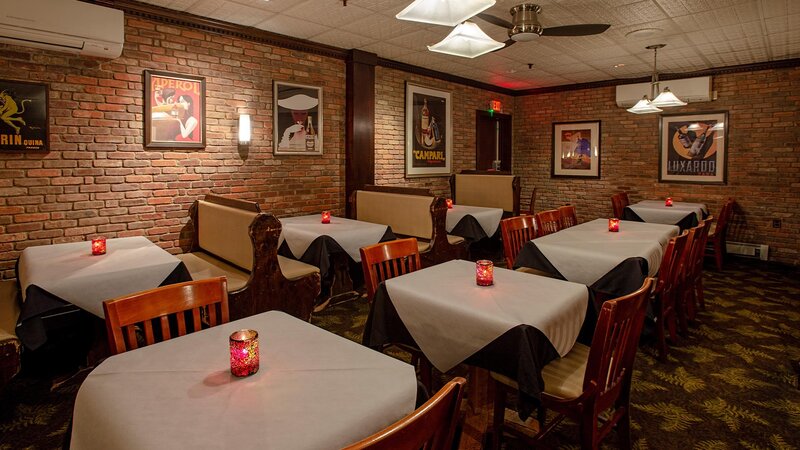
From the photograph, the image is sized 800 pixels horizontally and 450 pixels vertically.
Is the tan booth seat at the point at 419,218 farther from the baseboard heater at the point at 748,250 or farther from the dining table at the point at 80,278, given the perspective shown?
the baseboard heater at the point at 748,250

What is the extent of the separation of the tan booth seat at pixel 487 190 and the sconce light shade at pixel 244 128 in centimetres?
366

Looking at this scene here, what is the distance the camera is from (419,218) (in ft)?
16.9

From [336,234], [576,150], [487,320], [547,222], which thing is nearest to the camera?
[487,320]

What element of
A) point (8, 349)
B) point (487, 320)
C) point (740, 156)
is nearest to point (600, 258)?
point (487, 320)

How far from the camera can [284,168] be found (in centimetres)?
565

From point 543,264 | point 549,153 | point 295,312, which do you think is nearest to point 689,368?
point 543,264

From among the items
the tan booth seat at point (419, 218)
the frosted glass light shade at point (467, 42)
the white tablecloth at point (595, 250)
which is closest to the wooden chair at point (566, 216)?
the white tablecloth at point (595, 250)

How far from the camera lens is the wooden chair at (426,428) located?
950mm

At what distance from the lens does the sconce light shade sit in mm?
5094

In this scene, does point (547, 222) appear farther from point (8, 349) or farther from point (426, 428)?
point (8, 349)

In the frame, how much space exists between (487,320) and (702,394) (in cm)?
194

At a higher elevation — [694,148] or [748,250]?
[694,148]

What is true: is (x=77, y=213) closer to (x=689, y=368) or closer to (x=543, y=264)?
(x=543, y=264)

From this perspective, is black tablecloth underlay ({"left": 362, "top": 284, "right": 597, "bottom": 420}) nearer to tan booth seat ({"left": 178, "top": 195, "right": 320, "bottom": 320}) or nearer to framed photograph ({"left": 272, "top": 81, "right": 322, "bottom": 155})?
tan booth seat ({"left": 178, "top": 195, "right": 320, "bottom": 320})
